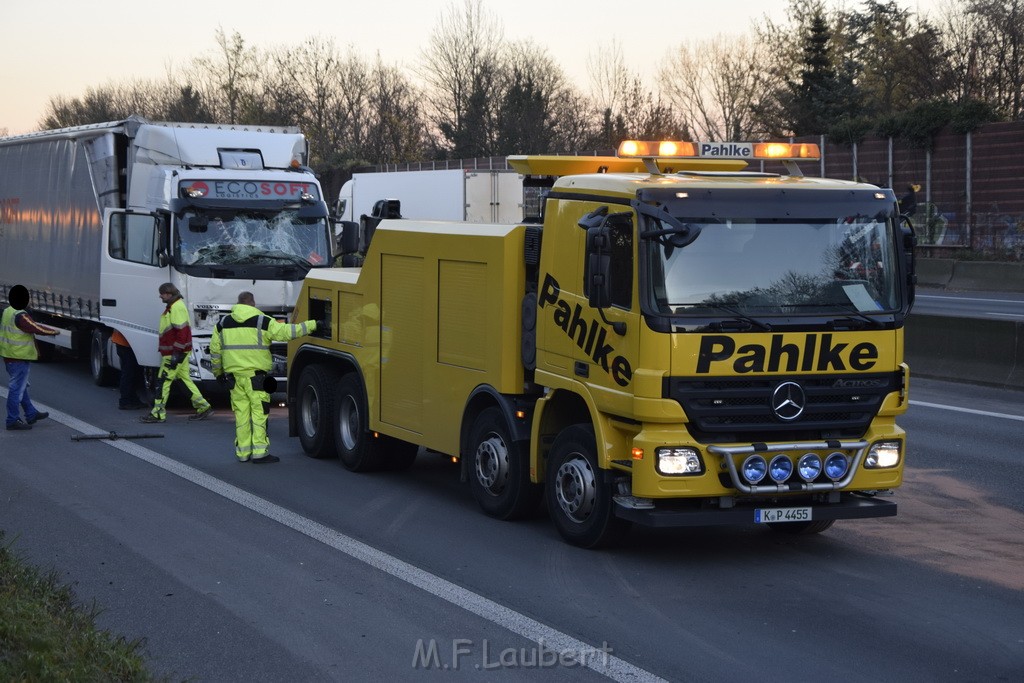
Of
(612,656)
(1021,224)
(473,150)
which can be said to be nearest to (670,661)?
(612,656)

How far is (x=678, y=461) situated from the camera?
8.14m

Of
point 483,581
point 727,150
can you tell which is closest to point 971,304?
point 727,150

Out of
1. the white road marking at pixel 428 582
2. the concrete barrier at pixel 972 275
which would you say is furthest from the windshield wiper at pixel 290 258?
the concrete barrier at pixel 972 275

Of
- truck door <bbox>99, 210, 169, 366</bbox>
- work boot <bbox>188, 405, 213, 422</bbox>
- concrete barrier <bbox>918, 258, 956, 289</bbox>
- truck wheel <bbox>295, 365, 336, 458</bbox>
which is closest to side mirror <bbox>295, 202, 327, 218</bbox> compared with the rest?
truck door <bbox>99, 210, 169, 366</bbox>

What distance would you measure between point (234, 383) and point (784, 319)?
6448 mm

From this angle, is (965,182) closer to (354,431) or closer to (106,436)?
(354,431)

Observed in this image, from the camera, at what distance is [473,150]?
2286 inches

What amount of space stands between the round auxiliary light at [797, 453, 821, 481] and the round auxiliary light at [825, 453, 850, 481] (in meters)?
0.07

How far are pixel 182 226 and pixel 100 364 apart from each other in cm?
346

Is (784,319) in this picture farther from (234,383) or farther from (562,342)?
(234,383)

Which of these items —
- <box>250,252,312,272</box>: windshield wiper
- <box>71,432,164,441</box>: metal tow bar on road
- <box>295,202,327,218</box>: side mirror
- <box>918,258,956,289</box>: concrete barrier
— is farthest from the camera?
<box>918,258,956,289</box>: concrete barrier

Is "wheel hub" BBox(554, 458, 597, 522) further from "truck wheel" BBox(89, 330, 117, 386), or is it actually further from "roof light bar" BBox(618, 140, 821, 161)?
"truck wheel" BBox(89, 330, 117, 386)

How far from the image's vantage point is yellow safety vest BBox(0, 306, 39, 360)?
591 inches

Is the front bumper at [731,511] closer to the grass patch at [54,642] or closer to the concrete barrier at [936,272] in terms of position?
the grass patch at [54,642]
